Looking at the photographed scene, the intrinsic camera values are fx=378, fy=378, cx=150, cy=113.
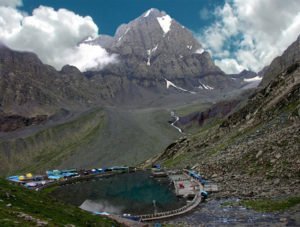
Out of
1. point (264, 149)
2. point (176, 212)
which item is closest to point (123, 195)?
point (176, 212)

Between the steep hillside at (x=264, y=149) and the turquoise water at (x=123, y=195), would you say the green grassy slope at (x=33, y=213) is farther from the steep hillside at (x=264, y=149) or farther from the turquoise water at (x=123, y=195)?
the steep hillside at (x=264, y=149)

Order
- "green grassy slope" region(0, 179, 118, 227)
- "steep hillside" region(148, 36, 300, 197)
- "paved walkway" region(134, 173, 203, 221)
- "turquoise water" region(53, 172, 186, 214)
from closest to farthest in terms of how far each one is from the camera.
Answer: "green grassy slope" region(0, 179, 118, 227) < "paved walkway" region(134, 173, 203, 221) < "steep hillside" region(148, 36, 300, 197) < "turquoise water" region(53, 172, 186, 214)

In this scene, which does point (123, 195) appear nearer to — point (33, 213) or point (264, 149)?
point (264, 149)

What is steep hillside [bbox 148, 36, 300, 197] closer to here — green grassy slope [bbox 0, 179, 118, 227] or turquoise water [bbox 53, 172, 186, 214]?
turquoise water [bbox 53, 172, 186, 214]

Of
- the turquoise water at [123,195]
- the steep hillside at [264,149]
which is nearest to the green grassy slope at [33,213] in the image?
the turquoise water at [123,195]

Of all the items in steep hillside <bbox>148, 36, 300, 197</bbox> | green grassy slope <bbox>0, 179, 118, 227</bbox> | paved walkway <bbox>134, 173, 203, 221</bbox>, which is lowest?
paved walkway <bbox>134, 173, 203, 221</bbox>

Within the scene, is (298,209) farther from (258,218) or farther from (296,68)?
(296,68)

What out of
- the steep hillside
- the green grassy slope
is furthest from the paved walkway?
the green grassy slope
